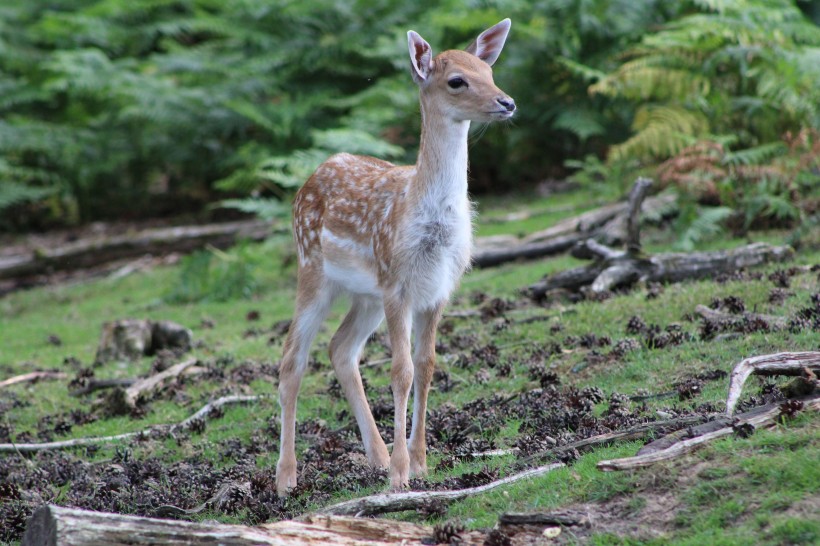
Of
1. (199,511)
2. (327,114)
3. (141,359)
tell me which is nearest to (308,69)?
(327,114)

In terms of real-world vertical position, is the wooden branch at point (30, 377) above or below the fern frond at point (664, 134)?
below

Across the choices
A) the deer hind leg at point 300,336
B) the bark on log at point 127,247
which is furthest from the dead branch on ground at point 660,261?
the bark on log at point 127,247

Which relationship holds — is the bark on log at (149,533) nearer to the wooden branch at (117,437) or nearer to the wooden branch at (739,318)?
the wooden branch at (117,437)

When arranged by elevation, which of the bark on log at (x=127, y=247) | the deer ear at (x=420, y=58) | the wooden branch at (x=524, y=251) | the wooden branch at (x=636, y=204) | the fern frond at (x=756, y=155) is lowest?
the bark on log at (x=127, y=247)

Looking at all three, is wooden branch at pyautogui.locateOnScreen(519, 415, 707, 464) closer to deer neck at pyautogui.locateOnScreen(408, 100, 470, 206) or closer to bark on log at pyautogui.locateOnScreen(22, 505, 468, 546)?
bark on log at pyautogui.locateOnScreen(22, 505, 468, 546)

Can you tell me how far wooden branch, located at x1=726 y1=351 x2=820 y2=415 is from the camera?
5258 mm

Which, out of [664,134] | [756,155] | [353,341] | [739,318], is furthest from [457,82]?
[664,134]

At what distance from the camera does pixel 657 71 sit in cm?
1295

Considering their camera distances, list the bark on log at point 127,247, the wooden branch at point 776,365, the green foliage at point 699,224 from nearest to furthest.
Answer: the wooden branch at point 776,365 < the green foliage at point 699,224 < the bark on log at point 127,247

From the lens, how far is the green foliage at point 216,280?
13.4 m

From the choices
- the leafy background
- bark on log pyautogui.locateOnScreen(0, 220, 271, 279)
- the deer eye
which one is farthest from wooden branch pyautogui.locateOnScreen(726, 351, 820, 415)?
bark on log pyautogui.locateOnScreen(0, 220, 271, 279)

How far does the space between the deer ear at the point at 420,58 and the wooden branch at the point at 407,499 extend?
2.64 meters

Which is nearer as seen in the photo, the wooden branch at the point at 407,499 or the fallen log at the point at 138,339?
the wooden branch at the point at 407,499

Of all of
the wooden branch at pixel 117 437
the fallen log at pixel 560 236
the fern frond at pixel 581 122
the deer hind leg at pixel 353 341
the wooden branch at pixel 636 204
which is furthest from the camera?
the fern frond at pixel 581 122
